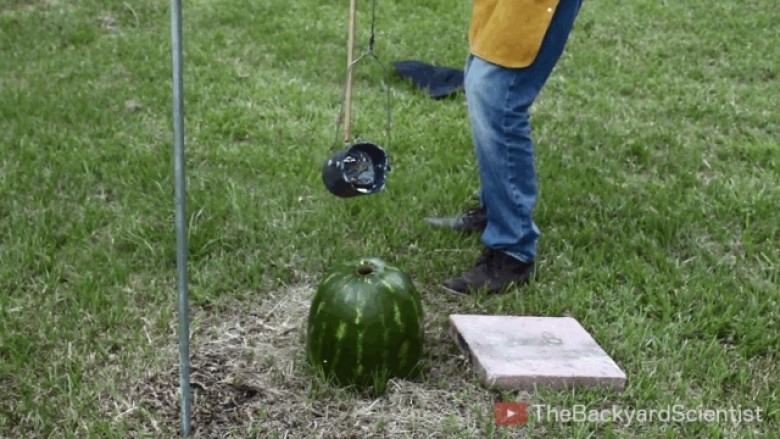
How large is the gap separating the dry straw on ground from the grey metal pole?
0.17 m

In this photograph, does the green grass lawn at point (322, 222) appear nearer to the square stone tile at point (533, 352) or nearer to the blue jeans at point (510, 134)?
the square stone tile at point (533, 352)

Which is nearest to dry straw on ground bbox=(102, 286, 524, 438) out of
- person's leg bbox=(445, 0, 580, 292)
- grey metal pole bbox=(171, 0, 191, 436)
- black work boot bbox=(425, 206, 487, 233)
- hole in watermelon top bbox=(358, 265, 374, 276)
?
grey metal pole bbox=(171, 0, 191, 436)

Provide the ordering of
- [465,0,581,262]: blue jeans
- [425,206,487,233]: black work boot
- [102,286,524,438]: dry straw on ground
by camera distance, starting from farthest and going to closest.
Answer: [425,206,487,233]: black work boot
[465,0,581,262]: blue jeans
[102,286,524,438]: dry straw on ground

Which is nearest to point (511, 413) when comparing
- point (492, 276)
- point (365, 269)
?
point (365, 269)

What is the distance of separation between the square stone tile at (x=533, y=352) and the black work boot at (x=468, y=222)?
0.84m

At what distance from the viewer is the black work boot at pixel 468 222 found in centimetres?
424

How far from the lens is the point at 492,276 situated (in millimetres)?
3756

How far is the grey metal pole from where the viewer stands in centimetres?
237

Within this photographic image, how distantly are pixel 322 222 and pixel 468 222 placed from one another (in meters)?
0.70

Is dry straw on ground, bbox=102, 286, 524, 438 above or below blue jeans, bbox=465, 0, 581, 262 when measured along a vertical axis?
below

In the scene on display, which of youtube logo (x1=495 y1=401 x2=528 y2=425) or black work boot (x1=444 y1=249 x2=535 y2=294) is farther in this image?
black work boot (x1=444 y1=249 x2=535 y2=294)

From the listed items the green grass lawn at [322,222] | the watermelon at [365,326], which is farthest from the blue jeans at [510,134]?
the watermelon at [365,326]

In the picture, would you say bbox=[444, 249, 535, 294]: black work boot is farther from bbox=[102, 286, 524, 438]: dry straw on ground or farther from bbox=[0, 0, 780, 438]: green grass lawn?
bbox=[102, 286, 524, 438]: dry straw on ground

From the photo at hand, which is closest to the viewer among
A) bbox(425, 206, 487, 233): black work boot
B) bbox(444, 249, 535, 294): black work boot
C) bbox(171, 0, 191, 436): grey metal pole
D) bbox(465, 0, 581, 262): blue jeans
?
bbox(171, 0, 191, 436): grey metal pole
